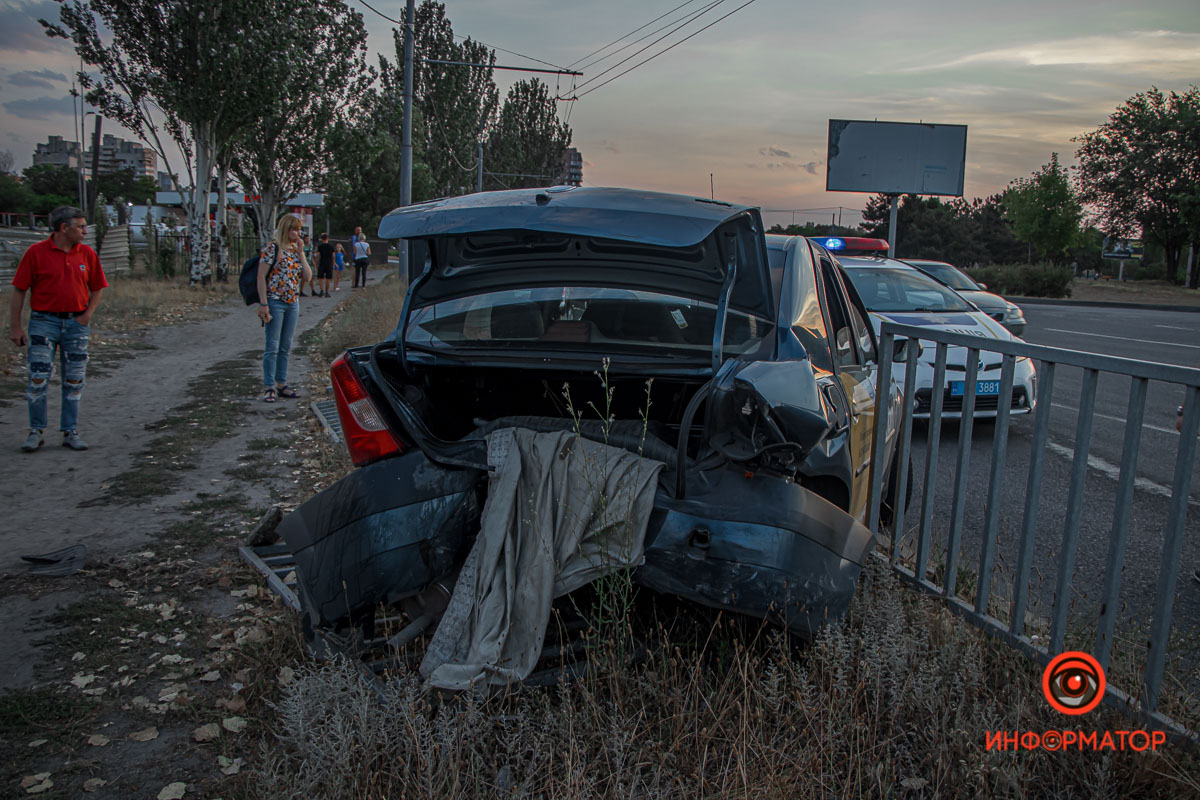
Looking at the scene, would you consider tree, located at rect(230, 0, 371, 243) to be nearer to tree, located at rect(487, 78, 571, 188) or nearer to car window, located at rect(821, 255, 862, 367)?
car window, located at rect(821, 255, 862, 367)

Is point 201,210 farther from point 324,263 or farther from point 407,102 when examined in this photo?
point 407,102

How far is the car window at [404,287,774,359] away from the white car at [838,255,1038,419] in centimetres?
375

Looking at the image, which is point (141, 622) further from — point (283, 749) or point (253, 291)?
point (253, 291)

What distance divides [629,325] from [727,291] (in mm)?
633

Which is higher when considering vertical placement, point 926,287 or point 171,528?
point 926,287

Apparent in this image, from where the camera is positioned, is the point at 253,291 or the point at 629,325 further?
the point at 253,291

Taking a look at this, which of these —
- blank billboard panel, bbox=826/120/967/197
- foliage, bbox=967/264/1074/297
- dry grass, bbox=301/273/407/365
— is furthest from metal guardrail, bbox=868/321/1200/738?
foliage, bbox=967/264/1074/297

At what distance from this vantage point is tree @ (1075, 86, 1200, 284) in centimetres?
4588

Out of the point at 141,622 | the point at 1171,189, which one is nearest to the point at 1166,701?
the point at 141,622

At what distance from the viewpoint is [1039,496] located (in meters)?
3.16

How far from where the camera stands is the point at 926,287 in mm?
9805

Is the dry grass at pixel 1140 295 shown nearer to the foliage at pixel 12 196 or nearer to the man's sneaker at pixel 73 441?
the man's sneaker at pixel 73 441

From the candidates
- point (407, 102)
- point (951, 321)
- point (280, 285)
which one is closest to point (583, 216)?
point (951, 321)

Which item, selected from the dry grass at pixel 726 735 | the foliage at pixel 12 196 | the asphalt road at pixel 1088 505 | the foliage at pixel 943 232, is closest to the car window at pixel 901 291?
the asphalt road at pixel 1088 505
